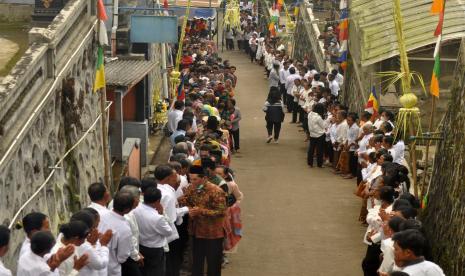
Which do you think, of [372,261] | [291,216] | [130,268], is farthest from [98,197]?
[291,216]

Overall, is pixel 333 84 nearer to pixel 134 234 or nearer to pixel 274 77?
pixel 274 77

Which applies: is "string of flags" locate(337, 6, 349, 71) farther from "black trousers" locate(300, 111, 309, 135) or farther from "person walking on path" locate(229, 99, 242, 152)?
"person walking on path" locate(229, 99, 242, 152)

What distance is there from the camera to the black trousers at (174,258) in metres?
11.5

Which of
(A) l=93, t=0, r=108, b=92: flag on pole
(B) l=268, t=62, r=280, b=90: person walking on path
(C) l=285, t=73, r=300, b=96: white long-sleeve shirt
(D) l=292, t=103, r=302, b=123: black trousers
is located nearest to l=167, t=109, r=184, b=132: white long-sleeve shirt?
(A) l=93, t=0, r=108, b=92: flag on pole

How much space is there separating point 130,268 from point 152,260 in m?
0.51

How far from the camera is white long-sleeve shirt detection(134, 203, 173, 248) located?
9922mm

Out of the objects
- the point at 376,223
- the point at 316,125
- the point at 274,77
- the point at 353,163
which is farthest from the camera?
the point at 274,77

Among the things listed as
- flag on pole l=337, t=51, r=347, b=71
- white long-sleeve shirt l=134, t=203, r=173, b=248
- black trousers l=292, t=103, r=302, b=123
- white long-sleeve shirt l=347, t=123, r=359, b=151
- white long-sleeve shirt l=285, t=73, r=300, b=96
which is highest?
white long-sleeve shirt l=134, t=203, r=173, b=248

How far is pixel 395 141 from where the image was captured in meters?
14.8

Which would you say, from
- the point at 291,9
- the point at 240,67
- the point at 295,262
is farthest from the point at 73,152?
the point at 291,9

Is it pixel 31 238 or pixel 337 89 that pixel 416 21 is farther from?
pixel 31 238

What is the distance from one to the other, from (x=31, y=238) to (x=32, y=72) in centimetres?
313

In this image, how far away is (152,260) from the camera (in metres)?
10.2

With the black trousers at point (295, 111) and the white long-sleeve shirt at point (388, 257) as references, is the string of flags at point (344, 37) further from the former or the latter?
the white long-sleeve shirt at point (388, 257)
